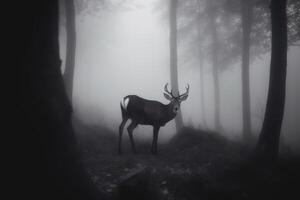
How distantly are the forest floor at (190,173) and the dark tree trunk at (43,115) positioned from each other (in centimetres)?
98

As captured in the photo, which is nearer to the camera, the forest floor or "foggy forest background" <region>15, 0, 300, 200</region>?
"foggy forest background" <region>15, 0, 300, 200</region>

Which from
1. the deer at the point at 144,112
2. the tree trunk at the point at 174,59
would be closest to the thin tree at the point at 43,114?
the deer at the point at 144,112

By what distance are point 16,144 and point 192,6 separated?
54.3ft

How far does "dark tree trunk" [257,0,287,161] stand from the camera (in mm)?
6953

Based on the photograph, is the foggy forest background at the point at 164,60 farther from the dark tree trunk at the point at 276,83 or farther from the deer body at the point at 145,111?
the dark tree trunk at the point at 276,83

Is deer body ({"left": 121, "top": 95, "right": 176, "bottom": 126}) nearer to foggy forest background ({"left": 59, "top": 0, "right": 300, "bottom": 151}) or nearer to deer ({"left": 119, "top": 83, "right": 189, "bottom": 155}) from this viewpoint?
deer ({"left": 119, "top": 83, "right": 189, "bottom": 155})

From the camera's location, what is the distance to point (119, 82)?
3594 cm

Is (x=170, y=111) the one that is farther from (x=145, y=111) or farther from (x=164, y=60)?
(x=164, y=60)

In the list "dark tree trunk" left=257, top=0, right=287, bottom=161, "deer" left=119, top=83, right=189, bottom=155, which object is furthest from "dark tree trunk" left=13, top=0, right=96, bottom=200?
"dark tree trunk" left=257, top=0, right=287, bottom=161

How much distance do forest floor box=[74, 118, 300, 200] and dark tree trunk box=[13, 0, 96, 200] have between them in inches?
38.8

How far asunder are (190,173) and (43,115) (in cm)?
421

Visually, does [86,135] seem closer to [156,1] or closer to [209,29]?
[156,1]

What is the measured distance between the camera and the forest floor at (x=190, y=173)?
15.6 ft

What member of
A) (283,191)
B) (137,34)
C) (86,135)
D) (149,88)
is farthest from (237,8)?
(137,34)
